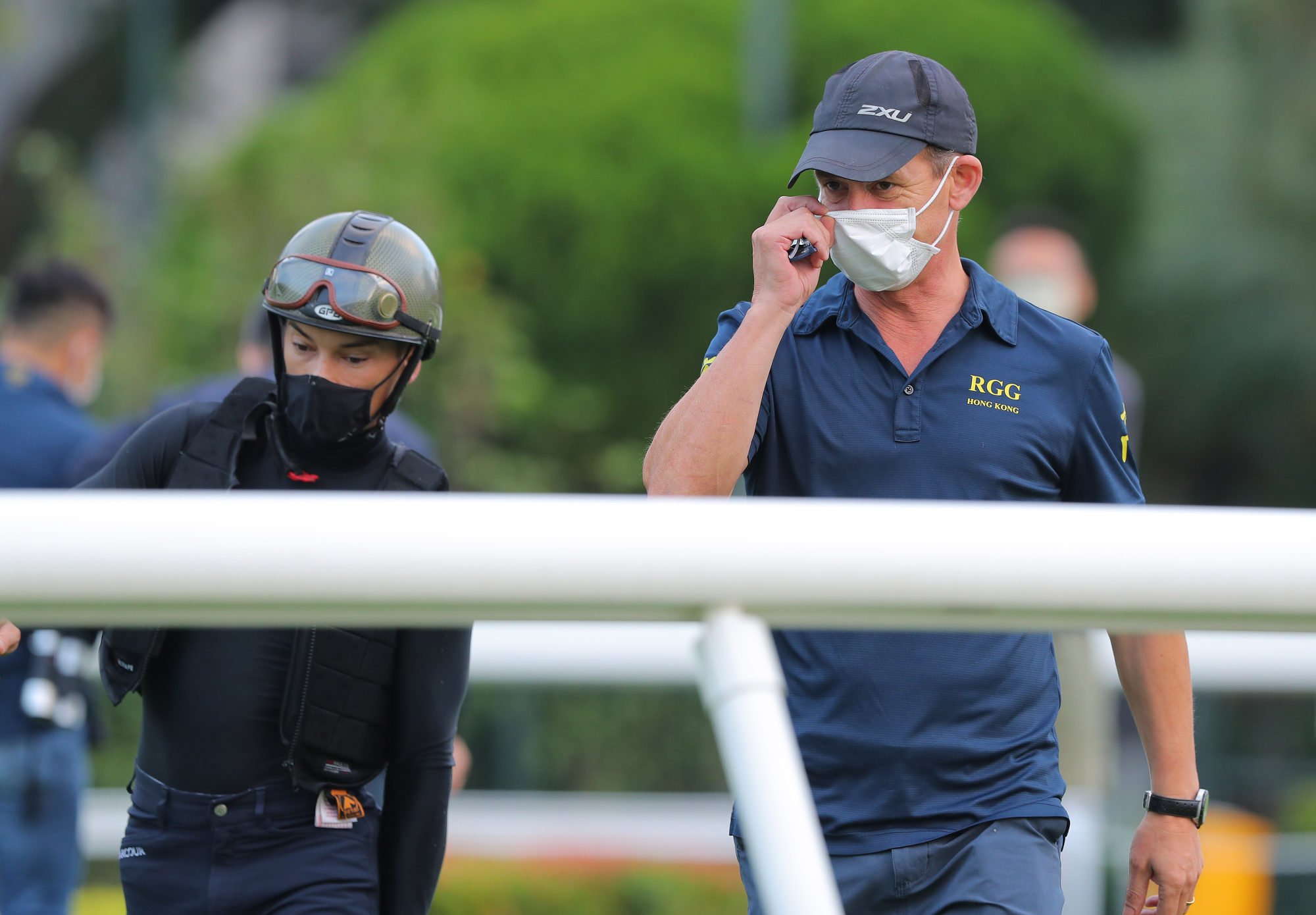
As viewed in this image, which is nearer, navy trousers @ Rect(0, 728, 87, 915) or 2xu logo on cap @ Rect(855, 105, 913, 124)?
2xu logo on cap @ Rect(855, 105, 913, 124)


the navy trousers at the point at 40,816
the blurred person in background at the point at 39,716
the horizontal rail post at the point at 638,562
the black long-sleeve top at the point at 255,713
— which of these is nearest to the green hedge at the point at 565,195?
the blurred person in background at the point at 39,716

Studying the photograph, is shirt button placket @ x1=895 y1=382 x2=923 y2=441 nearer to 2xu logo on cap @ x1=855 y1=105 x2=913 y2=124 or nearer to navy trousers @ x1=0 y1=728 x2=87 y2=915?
2xu logo on cap @ x1=855 y1=105 x2=913 y2=124

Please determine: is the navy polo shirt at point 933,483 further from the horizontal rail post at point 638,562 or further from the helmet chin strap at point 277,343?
the horizontal rail post at point 638,562

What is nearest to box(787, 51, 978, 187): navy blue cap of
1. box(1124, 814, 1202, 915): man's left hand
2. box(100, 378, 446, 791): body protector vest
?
box(100, 378, 446, 791): body protector vest

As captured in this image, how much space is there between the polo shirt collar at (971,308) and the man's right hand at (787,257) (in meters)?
0.08

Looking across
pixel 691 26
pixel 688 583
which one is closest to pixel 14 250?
pixel 691 26

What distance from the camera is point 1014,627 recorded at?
1390mm

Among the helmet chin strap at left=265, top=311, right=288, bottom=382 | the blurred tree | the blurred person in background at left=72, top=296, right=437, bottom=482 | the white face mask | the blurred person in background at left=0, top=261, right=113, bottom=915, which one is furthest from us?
the blurred tree

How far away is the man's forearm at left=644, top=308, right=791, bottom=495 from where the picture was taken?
2.69 metres

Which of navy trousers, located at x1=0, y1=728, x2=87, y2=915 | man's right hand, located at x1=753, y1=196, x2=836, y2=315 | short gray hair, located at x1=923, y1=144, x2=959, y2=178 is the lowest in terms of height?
navy trousers, located at x1=0, y1=728, x2=87, y2=915

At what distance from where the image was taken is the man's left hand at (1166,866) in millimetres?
2734

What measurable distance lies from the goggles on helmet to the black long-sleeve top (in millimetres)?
256

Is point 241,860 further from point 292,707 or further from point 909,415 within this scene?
point 909,415

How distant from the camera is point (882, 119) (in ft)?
9.31
